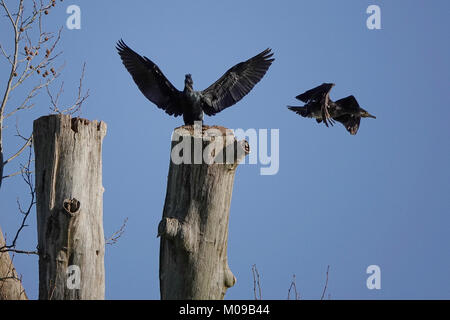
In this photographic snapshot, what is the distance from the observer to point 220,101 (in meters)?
7.23

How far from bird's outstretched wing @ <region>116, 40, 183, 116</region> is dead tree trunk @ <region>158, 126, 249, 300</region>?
277 centimetres

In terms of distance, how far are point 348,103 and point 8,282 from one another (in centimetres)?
407

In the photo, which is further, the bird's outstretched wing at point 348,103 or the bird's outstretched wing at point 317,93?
the bird's outstretched wing at point 348,103

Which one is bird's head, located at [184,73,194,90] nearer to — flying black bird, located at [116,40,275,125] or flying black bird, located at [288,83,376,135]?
flying black bird, located at [116,40,275,125]

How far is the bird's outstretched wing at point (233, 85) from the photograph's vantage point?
7168 millimetres

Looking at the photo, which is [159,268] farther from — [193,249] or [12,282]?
[12,282]

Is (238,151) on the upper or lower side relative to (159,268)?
upper

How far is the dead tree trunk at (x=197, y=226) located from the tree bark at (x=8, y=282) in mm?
1941

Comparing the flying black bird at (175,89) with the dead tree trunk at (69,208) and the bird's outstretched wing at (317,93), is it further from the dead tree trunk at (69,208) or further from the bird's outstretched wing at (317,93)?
the dead tree trunk at (69,208)

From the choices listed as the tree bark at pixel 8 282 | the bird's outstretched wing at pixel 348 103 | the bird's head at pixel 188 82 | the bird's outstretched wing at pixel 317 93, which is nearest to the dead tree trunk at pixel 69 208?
the tree bark at pixel 8 282

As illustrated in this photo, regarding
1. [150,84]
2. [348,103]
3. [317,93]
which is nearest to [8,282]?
[150,84]

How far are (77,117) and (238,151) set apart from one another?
3.98ft

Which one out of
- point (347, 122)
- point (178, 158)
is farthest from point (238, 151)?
point (347, 122)

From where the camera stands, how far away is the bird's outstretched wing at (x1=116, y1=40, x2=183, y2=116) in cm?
724
